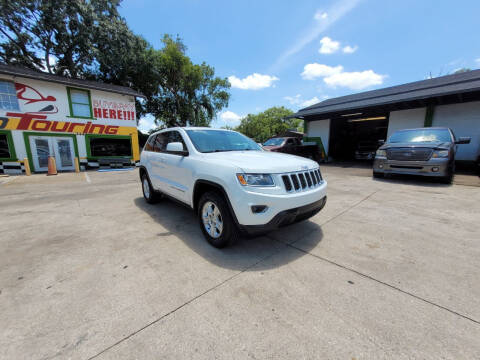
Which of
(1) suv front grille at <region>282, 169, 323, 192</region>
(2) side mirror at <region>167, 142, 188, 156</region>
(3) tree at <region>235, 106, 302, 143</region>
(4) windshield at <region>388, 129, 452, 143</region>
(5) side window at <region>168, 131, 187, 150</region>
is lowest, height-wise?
(1) suv front grille at <region>282, 169, 323, 192</region>

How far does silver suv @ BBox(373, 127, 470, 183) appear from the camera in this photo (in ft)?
18.0

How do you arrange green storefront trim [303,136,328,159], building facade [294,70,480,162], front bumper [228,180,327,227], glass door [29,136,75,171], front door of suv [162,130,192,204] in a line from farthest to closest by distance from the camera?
green storefront trim [303,136,328,159], glass door [29,136,75,171], building facade [294,70,480,162], front door of suv [162,130,192,204], front bumper [228,180,327,227]

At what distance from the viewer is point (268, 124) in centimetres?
4453

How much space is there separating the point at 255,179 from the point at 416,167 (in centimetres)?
612

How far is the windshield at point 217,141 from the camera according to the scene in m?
3.12

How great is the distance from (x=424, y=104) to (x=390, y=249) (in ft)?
38.7

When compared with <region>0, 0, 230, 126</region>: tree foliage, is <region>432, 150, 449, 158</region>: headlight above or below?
below

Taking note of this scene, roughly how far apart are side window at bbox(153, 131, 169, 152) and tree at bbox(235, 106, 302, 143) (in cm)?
3912

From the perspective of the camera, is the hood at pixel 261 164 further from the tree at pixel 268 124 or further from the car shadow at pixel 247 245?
the tree at pixel 268 124

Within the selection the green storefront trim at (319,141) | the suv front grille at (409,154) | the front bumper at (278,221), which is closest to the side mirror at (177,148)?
the front bumper at (278,221)

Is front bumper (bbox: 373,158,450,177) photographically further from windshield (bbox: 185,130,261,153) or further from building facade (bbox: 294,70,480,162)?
windshield (bbox: 185,130,261,153)

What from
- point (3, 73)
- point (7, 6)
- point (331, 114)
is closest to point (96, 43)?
point (7, 6)

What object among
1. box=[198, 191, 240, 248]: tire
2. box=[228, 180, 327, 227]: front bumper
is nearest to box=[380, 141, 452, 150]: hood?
box=[228, 180, 327, 227]: front bumper

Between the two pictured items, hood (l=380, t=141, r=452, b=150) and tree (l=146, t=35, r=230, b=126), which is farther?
tree (l=146, t=35, r=230, b=126)
